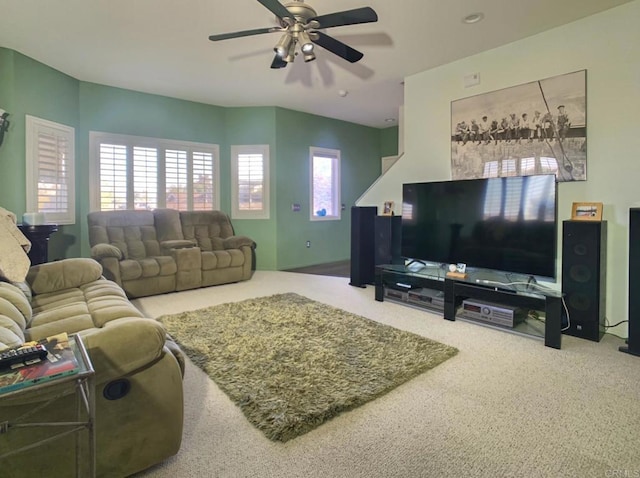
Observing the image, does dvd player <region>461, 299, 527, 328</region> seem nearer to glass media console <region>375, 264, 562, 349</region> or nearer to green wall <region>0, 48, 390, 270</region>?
glass media console <region>375, 264, 562, 349</region>

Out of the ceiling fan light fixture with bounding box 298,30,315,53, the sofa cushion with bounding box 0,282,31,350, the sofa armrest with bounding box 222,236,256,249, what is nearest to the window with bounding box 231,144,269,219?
the sofa armrest with bounding box 222,236,256,249

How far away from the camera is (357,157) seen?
288 inches

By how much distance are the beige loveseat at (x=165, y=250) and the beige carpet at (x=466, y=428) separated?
233 cm

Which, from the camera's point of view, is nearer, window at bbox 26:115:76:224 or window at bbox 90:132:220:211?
window at bbox 26:115:76:224

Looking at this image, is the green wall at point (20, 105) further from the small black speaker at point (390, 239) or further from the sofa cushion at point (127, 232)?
the small black speaker at point (390, 239)

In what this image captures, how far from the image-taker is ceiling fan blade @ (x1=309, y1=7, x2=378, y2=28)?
93.0 inches

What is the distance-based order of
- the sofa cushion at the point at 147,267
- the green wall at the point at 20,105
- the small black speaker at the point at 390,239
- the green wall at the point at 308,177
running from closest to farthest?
the green wall at the point at 20,105 < the sofa cushion at the point at 147,267 < the small black speaker at the point at 390,239 < the green wall at the point at 308,177

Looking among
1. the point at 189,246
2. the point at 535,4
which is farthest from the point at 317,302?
the point at 535,4

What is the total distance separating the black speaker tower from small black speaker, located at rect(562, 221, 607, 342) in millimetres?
192

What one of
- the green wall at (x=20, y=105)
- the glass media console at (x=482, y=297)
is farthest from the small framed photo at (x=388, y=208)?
the green wall at (x=20, y=105)

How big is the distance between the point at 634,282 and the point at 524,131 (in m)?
1.68

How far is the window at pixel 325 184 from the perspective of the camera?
6.64 m

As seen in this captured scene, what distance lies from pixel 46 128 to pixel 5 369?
432cm

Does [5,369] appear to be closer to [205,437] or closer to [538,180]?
[205,437]
